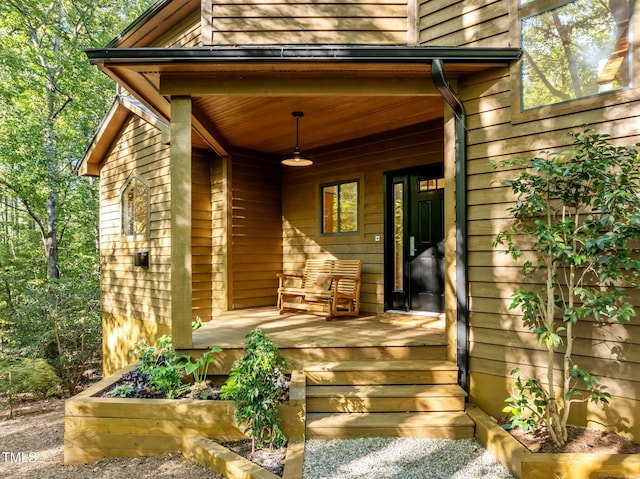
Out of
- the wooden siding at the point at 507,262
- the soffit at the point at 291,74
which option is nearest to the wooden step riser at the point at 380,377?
the wooden siding at the point at 507,262

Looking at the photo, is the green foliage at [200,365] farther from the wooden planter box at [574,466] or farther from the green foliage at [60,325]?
the green foliage at [60,325]

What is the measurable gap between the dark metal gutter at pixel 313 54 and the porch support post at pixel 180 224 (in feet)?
1.46

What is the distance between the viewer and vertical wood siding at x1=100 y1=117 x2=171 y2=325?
613cm

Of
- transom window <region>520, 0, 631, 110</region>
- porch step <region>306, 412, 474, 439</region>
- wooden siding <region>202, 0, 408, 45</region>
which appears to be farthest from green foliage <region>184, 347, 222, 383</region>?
transom window <region>520, 0, 631, 110</region>

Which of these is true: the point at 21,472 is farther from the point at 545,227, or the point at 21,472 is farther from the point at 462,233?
the point at 545,227

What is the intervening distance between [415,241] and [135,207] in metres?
4.98

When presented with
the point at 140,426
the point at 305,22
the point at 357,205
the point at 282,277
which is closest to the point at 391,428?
the point at 140,426

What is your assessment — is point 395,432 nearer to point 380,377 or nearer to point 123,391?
point 380,377

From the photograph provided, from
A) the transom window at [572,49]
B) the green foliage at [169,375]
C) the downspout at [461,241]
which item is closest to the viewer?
the transom window at [572,49]

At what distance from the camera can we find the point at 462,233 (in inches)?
137

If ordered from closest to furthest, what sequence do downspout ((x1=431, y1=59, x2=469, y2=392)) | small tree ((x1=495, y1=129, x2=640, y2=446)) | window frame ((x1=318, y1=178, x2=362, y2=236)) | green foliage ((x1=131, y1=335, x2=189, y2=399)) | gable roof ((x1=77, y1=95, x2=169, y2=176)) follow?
small tree ((x1=495, y1=129, x2=640, y2=446)), green foliage ((x1=131, y1=335, x2=189, y2=399)), downspout ((x1=431, y1=59, x2=469, y2=392)), window frame ((x1=318, y1=178, x2=362, y2=236)), gable roof ((x1=77, y1=95, x2=169, y2=176))

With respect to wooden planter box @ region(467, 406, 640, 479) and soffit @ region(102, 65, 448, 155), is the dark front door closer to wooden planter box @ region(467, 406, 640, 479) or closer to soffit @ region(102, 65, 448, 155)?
soffit @ region(102, 65, 448, 155)

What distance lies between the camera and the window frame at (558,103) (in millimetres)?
2766

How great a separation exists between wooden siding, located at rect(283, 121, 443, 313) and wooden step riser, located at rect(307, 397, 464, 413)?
2.31 meters
